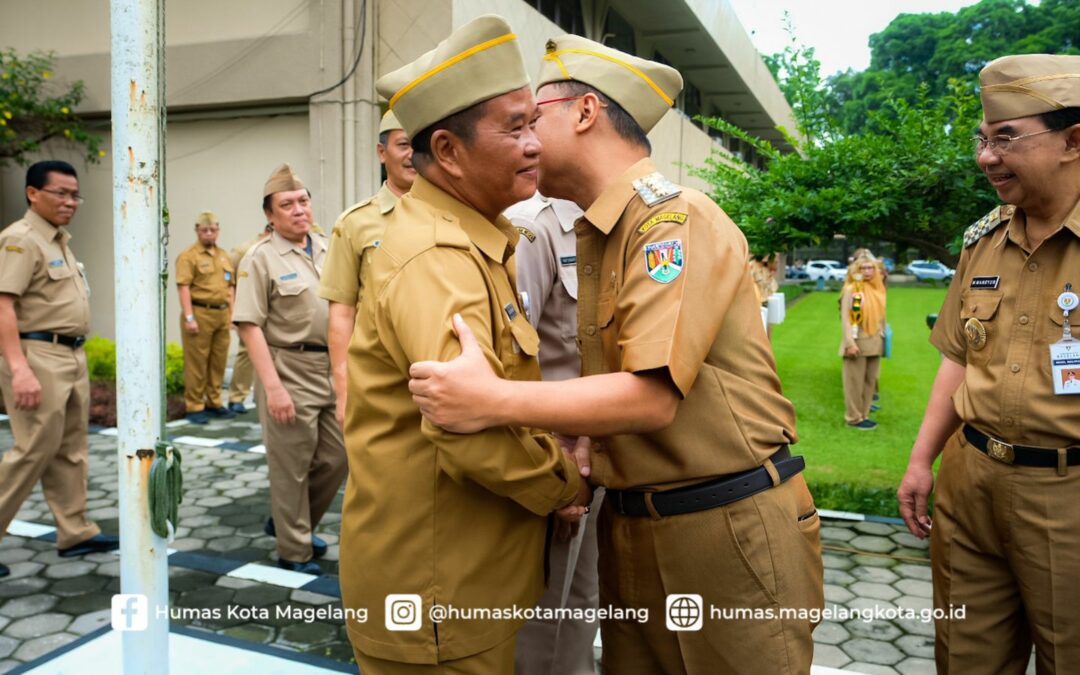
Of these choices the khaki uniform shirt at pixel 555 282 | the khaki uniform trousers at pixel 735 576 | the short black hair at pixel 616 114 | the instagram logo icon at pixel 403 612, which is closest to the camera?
the instagram logo icon at pixel 403 612

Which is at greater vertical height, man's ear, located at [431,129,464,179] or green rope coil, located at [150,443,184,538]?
man's ear, located at [431,129,464,179]

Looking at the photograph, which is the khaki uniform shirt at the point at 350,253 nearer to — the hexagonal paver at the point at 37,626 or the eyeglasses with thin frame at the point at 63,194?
the eyeglasses with thin frame at the point at 63,194

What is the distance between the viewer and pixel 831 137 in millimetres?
4949

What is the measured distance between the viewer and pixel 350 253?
3637mm

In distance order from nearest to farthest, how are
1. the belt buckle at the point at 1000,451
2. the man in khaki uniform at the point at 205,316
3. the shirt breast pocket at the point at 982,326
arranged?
1. the belt buckle at the point at 1000,451
2. the shirt breast pocket at the point at 982,326
3. the man in khaki uniform at the point at 205,316

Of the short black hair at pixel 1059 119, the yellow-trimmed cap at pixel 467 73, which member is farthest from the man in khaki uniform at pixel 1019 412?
the yellow-trimmed cap at pixel 467 73

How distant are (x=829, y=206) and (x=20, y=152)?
11468 millimetres

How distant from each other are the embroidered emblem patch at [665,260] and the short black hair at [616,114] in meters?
0.41

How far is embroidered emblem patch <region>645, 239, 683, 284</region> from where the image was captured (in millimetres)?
1651

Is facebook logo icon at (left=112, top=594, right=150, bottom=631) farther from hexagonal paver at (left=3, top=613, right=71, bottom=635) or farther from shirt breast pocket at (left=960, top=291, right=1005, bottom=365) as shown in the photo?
shirt breast pocket at (left=960, top=291, right=1005, bottom=365)

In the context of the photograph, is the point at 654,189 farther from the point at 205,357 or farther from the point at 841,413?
the point at 841,413

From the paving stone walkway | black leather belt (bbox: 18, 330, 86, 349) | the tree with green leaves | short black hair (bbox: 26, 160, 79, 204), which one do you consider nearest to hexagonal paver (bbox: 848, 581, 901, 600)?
the paving stone walkway

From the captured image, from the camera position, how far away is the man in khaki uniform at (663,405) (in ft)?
5.24

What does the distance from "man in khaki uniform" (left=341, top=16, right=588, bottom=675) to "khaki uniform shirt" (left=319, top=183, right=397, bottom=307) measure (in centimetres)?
182
